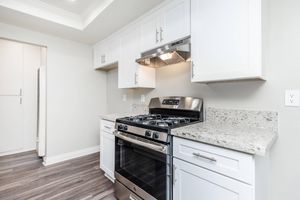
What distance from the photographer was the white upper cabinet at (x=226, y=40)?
1.15 m

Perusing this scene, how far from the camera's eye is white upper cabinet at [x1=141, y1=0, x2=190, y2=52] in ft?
5.45

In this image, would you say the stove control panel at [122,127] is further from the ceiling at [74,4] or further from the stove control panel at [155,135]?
the ceiling at [74,4]

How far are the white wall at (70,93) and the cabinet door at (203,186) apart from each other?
102 inches

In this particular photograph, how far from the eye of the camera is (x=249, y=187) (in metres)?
0.93

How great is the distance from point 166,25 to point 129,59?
0.78 m

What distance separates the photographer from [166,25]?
6.03 ft

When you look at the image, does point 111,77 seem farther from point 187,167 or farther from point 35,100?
point 187,167

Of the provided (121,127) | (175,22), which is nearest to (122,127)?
(121,127)

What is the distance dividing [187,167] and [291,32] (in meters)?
1.27

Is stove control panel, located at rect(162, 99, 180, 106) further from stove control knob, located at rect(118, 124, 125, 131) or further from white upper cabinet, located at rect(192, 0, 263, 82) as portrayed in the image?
stove control knob, located at rect(118, 124, 125, 131)

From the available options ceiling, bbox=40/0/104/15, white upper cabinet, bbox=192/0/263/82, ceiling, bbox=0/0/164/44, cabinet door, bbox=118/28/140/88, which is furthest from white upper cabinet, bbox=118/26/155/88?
white upper cabinet, bbox=192/0/263/82

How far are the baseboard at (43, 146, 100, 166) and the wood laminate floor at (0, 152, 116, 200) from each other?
0.40 ft

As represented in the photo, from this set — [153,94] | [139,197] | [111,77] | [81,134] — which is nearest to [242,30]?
[153,94]

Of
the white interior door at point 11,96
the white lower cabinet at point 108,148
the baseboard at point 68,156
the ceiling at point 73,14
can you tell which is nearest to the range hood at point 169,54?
the ceiling at point 73,14
